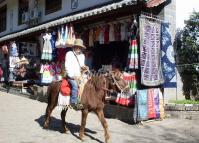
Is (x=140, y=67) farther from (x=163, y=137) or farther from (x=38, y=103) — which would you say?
(x=38, y=103)

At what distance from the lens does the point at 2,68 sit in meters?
21.6

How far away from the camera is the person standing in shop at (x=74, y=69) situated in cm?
942

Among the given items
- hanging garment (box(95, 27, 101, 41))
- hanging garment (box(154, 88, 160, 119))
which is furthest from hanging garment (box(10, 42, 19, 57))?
hanging garment (box(154, 88, 160, 119))

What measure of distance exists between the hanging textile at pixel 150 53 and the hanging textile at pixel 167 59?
214mm

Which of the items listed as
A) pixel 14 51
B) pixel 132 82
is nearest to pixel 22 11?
pixel 14 51

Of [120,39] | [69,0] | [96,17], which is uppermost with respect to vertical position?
[69,0]

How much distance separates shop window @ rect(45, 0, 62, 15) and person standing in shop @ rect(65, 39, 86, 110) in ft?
30.5

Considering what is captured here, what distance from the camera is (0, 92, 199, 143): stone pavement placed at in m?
9.52

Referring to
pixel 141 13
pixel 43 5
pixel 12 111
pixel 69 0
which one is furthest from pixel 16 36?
pixel 141 13

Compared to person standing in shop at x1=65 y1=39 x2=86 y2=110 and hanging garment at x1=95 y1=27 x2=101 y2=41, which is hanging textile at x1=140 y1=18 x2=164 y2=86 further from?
person standing in shop at x1=65 y1=39 x2=86 y2=110

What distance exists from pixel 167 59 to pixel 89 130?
12.4ft

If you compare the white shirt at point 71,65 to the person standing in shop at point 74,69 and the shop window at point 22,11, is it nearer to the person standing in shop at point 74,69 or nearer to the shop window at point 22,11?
the person standing in shop at point 74,69

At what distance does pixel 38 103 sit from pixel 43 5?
686 centimetres

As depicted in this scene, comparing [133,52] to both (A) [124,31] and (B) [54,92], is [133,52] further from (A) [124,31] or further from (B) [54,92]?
(B) [54,92]
